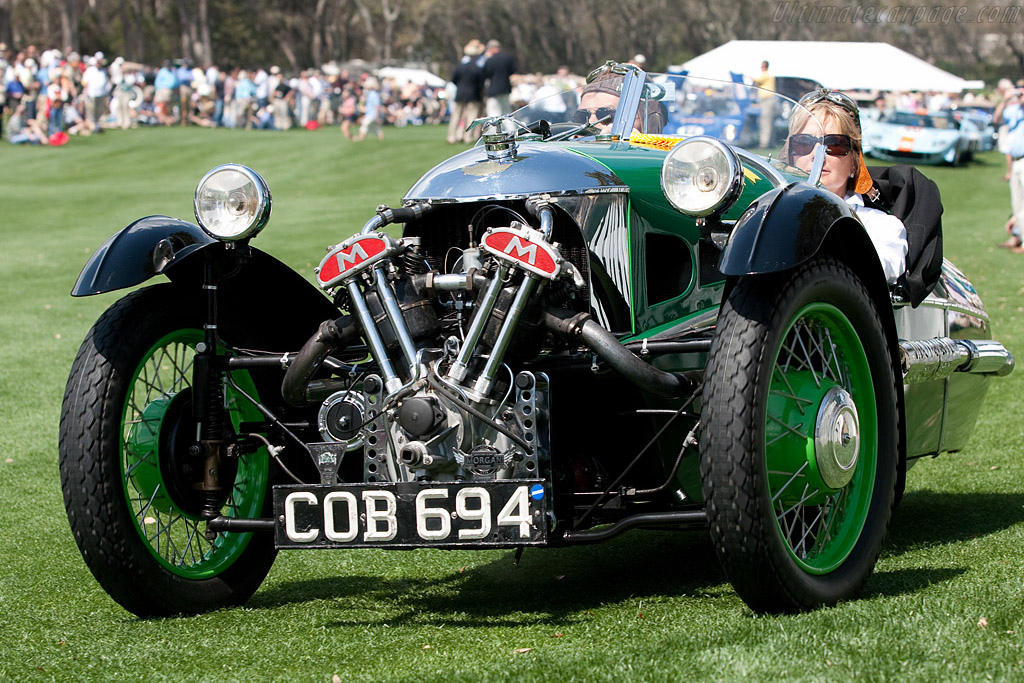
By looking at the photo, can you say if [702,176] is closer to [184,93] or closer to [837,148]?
[837,148]

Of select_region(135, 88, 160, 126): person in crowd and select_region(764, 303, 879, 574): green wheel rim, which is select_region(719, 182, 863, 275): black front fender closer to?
select_region(764, 303, 879, 574): green wheel rim

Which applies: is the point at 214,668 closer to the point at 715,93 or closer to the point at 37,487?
the point at 37,487

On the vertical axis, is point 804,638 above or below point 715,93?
below

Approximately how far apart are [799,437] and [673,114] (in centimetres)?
245

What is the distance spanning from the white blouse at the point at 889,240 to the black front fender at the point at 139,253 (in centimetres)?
271

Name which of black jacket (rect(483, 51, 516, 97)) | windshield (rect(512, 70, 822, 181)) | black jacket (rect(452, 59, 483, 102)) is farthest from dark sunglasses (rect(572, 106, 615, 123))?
black jacket (rect(452, 59, 483, 102))

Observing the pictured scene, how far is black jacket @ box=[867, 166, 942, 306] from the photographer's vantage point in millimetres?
5457

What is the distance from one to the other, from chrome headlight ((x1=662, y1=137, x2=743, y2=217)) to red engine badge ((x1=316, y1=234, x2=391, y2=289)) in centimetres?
98

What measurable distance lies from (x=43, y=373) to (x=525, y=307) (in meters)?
7.02

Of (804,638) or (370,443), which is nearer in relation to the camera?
(804,638)

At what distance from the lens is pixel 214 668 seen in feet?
12.7

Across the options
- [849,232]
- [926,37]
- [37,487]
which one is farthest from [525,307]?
[926,37]

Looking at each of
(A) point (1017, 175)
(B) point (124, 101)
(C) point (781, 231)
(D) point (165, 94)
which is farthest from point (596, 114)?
(D) point (165, 94)

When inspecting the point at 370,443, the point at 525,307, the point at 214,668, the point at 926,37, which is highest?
the point at 525,307
